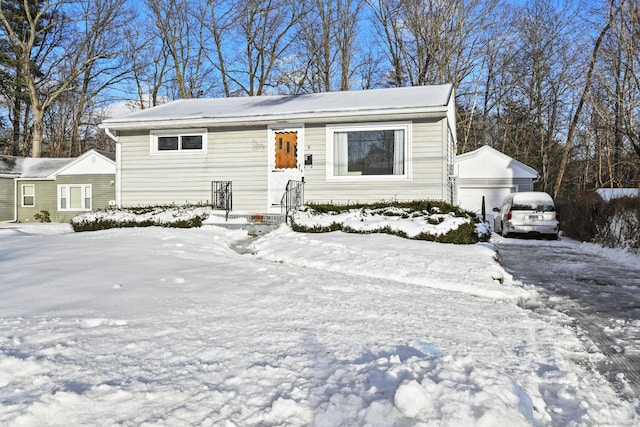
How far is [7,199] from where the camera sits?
2502cm

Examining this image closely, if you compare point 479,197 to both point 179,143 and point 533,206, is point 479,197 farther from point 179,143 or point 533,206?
point 179,143

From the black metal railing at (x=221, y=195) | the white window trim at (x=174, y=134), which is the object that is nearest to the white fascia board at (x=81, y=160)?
the white window trim at (x=174, y=134)

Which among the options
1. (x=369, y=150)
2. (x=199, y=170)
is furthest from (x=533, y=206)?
(x=199, y=170)

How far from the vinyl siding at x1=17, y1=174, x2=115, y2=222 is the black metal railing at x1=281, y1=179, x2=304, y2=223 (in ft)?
47.2

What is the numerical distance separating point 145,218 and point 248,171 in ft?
10.1

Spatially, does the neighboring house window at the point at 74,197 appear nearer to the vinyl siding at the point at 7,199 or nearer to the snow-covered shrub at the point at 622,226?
the vinyl siding at the point at 7,199

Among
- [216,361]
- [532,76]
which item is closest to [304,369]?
[216,361]

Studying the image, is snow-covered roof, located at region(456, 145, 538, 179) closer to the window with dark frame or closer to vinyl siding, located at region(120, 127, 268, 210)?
vinyl siding, located at region(120, 127, 268, 210)

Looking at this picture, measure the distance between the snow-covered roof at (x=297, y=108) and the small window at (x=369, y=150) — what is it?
0.55m

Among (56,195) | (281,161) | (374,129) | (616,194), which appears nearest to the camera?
(374,129)

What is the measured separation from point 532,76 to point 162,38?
25.1 m

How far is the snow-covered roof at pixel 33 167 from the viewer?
76.8ft

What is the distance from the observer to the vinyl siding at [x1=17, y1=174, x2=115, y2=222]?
72.4ft

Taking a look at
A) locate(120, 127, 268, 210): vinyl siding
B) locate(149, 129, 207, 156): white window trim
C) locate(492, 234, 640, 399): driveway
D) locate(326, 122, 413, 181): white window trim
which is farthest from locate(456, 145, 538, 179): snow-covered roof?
locate(149, 129, 207, 156): white window trim
